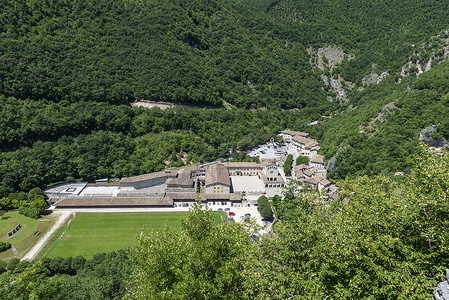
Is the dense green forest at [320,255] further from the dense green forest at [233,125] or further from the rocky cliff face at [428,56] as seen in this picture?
the rocky cliff face at [428,56]

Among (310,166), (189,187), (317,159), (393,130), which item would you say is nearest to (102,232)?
(189,187)

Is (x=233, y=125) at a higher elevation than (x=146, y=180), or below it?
higher

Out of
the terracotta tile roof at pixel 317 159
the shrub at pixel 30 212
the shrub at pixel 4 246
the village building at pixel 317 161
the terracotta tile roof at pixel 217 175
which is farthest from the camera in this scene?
the terracotta tile roof at pixel 317 159

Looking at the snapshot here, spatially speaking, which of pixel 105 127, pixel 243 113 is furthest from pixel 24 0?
pixel 243 113

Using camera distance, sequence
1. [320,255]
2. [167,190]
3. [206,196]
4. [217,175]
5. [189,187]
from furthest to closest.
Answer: [217,175] < [189,187] < [167,190] < [206,196] < [320,255]

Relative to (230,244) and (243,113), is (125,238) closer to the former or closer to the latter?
(230,244)

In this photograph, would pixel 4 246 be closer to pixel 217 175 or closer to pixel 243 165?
pixel 217 175

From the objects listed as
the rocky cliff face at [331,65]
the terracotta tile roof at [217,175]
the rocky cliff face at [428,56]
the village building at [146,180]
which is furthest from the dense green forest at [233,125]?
the terracotta tile roof at [217,175]
